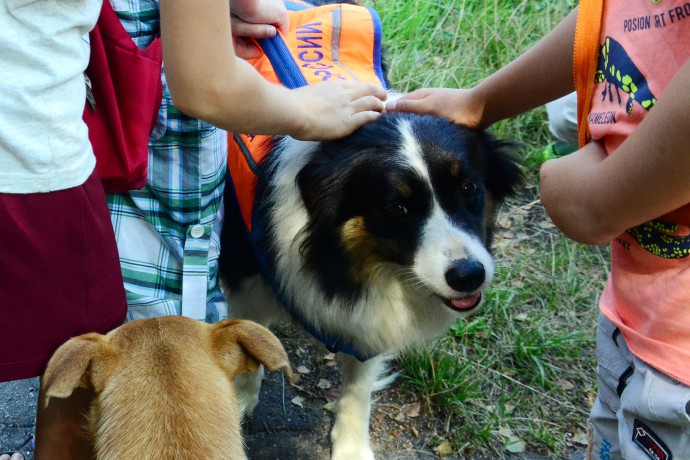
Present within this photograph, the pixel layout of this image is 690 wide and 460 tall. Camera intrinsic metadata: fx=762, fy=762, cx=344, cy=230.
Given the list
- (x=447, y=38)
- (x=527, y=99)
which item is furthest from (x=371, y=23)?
(x=447, y=38)

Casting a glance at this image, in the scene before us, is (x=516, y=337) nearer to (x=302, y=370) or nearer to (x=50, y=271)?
(x=302, y=370)

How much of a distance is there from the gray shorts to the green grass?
79cm

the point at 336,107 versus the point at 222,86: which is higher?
the point at 222,86

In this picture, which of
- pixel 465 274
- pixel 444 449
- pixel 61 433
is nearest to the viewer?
pixel 61 433

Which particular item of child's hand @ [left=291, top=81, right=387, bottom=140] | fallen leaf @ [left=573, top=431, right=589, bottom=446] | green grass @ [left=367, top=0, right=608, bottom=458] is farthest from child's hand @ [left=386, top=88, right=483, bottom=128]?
fallen leaf @ [left=573, top=431, right=589, bottom=446]

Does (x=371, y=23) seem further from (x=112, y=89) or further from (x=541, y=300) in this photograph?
(x=541, y=300)

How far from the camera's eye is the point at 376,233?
221 cm

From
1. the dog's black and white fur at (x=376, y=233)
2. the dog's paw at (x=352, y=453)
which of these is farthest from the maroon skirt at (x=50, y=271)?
the dog's paw at (x=352, y=453)

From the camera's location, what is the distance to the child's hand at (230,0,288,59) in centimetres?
218

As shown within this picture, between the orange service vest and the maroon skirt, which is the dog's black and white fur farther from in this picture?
the maroon skirt

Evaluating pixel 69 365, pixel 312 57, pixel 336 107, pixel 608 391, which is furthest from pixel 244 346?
pixel 312 57

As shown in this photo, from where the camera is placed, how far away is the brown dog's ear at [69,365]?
1496mm

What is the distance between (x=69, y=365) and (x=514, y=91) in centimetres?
131

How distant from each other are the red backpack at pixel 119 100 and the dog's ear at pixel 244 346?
1.62ft
